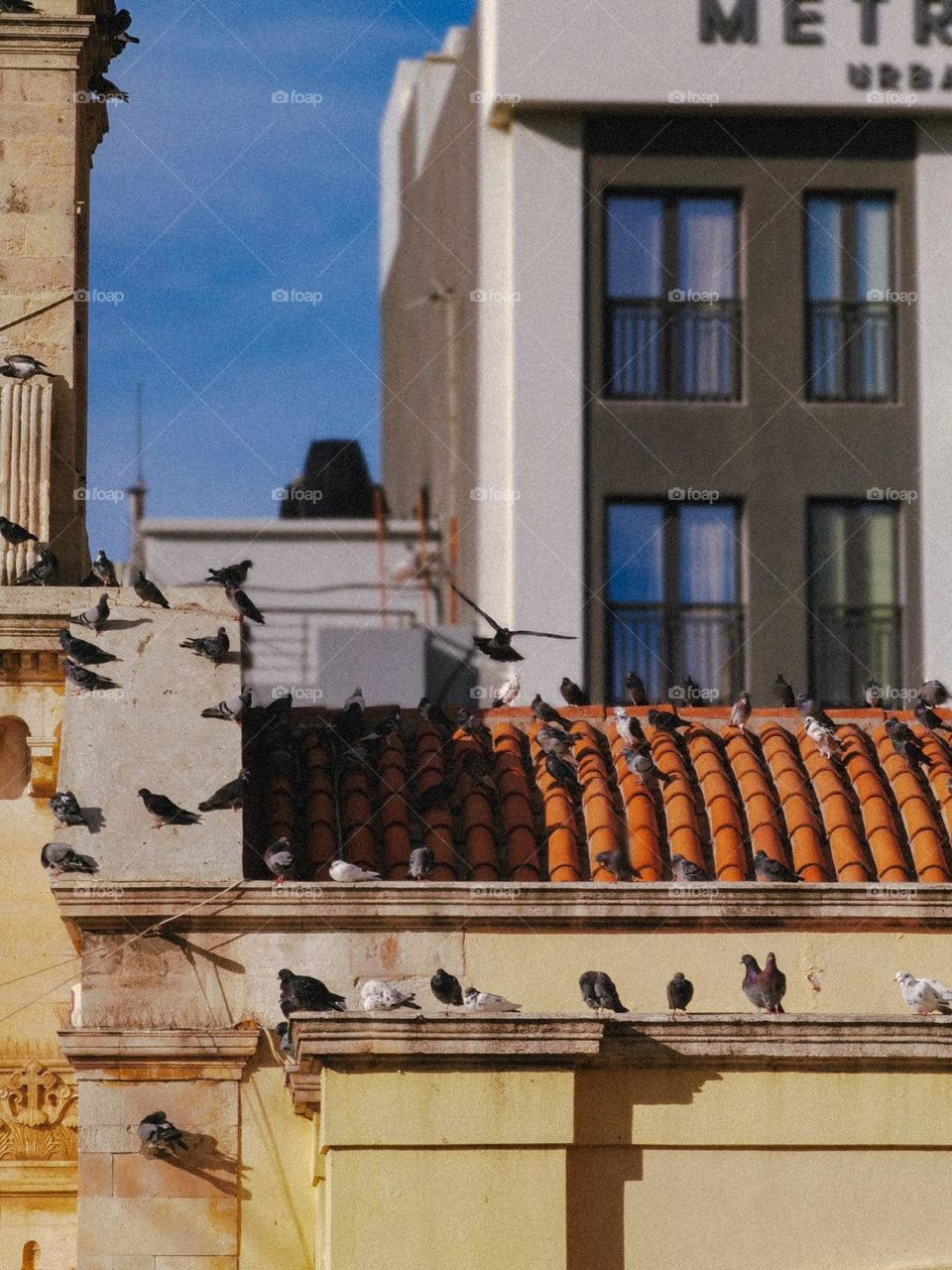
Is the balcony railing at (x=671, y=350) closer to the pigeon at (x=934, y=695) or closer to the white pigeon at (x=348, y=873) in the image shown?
the pigeon at (x=934, y=695)

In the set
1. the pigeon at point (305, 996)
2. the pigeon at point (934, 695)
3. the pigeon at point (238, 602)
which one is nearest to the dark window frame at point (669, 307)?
the pigeon at point (934, 695)

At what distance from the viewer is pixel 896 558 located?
116ft

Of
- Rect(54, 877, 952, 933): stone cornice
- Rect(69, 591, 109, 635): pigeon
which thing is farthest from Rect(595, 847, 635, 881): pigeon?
Rect(69, 591, 109, 635): pigeon

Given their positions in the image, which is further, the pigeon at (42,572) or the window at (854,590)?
the window at (854,590)

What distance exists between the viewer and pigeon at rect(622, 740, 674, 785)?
17984 mm

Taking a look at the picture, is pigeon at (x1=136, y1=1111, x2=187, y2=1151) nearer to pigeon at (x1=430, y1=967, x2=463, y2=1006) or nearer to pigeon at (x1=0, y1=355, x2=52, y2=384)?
pigeon at (x1=430, y1=967, x2=463, y2=1006)

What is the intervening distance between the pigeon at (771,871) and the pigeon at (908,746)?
165 cm

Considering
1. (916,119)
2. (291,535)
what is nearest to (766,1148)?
(916,119)

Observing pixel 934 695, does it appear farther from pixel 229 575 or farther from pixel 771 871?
pixel 229 575

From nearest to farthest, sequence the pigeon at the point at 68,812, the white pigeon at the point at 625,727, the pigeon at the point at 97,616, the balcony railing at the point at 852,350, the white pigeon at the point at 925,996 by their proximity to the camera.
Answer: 1. the white pigeon at the point at 925,996
2. the pigeon at the point at 68,812
3. the pigeon at the point at 97,616
4. the white pigeon at the point at 625,727
5. the balcony railing at the point at 852,350

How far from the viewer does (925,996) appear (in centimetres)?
1587

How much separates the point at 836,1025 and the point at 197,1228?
4.03 metres

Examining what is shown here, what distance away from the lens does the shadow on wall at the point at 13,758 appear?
59.6 feet

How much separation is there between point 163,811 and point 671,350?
791 inches
